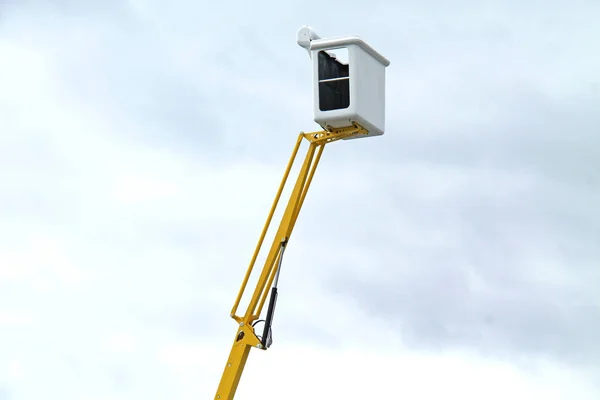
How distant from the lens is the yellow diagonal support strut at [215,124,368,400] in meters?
19.7

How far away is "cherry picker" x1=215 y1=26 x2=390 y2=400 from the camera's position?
1955 centimetres

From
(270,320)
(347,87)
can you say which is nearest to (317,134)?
(347,87)

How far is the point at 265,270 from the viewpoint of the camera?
19.7m

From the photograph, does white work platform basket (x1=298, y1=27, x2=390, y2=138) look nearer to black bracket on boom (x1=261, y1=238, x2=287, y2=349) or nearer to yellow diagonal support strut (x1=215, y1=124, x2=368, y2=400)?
yellow diagonal support strut (x1=215, y1=124, x2=368, y2=400)

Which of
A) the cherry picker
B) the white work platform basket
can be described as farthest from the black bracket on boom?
the white work platform basket

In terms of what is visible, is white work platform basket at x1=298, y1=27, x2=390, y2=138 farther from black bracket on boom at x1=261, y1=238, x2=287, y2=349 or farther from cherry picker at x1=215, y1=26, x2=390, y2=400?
black bracket on boom at x1=261, y1=238, x2=287, y2=349

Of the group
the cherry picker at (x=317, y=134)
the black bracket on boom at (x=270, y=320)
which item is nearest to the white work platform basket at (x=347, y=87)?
the cherry picker at (x=317, y=134)

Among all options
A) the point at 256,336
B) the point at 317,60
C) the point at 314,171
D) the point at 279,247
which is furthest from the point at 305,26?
the point at 256,336

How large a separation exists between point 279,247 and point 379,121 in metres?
2.92

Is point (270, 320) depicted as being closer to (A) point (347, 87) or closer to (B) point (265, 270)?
(B) point (265, 270)

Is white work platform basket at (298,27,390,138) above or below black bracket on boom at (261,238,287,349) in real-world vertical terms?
above

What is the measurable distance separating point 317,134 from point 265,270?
262 cm

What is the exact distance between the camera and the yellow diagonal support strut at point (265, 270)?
19.7 metres

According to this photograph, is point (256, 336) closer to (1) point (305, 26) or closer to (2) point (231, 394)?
(2) point (231, 394)
